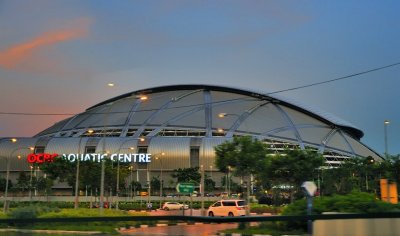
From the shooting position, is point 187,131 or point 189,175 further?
point 187,131

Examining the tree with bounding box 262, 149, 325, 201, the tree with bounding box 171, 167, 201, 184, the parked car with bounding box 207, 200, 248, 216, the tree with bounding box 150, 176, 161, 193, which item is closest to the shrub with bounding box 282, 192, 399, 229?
the tree with bounding box 262, 149, 325, 201

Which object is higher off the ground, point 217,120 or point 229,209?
point 217,120

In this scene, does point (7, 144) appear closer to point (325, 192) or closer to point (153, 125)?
point (153, 125)

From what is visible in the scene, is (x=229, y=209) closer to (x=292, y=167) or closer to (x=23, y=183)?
(x=292, y=167)

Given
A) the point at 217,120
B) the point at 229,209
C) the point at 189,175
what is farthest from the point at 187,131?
the point at 229,209

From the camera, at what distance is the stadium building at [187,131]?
119 m

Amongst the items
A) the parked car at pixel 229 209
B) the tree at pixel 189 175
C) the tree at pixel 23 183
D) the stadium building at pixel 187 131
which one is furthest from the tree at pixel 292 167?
the tree at pixel 23 183

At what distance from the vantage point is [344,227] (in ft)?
48.9

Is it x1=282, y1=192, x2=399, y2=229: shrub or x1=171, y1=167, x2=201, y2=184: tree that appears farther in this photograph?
x1=171, y1=167, x2=201, y2=184: tree

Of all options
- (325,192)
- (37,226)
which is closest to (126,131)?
(325,192)

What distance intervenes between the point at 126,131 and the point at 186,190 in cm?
8696

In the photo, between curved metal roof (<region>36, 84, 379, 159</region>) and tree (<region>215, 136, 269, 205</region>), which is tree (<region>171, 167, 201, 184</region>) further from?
tree (<region>215, 136, 269, 205</region>)

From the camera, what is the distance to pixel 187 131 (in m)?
128

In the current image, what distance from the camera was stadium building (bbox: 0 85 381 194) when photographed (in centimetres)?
11906
